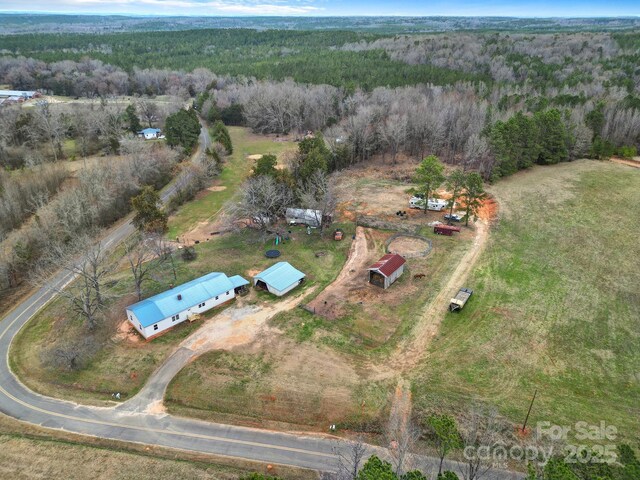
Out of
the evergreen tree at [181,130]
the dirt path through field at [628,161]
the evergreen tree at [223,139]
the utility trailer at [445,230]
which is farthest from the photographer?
the evergreen tree at [223,139]

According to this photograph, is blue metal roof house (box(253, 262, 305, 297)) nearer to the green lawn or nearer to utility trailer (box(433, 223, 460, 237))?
the green lawn

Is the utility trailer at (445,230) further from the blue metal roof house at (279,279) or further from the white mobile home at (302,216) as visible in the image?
the blue metal roof house at (279,279)

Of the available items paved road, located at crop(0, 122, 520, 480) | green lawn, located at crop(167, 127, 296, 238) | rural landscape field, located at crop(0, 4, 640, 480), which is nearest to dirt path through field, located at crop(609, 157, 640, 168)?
rural landscape field, located at crop(0, 4, 640, 480)

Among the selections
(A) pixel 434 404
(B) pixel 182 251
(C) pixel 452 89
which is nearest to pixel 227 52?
(C) pixel 452 89

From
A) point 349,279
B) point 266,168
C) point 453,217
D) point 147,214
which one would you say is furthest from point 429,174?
point 147,214

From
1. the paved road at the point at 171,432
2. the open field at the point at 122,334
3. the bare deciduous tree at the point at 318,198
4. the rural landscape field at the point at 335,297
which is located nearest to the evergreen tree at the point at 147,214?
the rural landscape field at the point at 335,297
